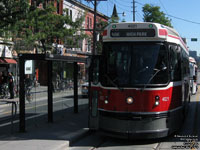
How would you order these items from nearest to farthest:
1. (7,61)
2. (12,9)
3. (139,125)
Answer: (139,125) → (12,9) → (7,61)

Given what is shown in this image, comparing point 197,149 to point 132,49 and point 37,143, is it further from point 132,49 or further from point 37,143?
point 37,143

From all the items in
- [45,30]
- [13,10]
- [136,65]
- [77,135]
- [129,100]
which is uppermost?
[45,30]

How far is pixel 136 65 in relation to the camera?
8.62 metres

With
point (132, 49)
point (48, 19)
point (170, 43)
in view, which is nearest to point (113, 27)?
point (132, 49)

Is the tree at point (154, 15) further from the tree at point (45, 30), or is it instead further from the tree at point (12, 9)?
the tree at point (12, 9)

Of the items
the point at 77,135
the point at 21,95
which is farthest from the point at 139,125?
the point at 21,95

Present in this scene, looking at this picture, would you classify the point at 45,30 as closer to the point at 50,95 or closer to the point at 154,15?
the point at 50,95

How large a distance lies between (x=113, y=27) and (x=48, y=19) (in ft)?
66.5

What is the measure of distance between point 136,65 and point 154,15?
177 feet

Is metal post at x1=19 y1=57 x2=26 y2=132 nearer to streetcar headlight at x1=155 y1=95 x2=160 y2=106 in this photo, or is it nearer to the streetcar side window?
streetcar headlight at x1=155 y1=95 x2=160 y2=106

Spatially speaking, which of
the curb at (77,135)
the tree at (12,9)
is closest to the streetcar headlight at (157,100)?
the curb at (77,135)

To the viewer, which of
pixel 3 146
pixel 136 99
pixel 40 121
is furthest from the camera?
pixel 40 121

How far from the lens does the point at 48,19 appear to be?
28.5 meters

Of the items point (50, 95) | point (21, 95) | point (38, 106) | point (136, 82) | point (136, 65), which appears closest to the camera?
point (136, 82)
